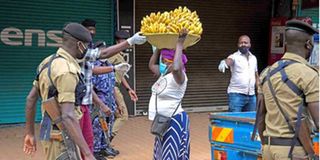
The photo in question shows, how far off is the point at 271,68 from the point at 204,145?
16.0ft

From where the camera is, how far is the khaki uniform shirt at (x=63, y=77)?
134 inches

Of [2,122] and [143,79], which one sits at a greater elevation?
[143,79]

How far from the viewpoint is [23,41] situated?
9.48 m

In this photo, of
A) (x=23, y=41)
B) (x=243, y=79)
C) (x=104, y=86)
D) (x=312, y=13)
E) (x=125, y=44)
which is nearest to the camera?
(x=125, y=44)

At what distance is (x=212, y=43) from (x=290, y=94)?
908 cm

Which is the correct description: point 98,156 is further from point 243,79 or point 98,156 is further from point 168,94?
point 243,79

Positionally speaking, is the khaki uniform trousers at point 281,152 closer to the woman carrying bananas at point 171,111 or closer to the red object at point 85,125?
the woman carrying bananas at point 171,111

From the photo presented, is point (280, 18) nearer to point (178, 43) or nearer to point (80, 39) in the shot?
point (178, 43)

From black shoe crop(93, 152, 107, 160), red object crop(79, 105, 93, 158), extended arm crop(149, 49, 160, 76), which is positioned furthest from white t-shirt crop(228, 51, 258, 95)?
red object crop(79, 105, 93, 158)

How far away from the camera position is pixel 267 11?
43.2 feet

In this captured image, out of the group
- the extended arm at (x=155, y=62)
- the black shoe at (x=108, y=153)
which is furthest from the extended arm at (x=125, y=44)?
the black shoe at (x=108, y=153)

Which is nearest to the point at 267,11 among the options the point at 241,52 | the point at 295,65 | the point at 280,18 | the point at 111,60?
the point at 280,18

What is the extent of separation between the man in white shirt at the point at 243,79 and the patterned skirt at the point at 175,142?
3.36m

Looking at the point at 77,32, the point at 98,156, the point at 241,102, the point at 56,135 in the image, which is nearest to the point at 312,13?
the point at 241,102
